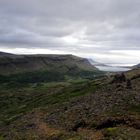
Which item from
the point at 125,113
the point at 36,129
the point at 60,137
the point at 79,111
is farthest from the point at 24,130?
the point at 125,113

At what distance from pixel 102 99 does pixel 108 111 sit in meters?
20.8

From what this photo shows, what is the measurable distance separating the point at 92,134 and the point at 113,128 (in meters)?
4.16

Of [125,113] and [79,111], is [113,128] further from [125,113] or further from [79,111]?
[79,111]

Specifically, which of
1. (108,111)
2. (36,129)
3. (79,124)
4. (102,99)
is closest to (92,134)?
(79,124)

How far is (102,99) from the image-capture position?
10562cm

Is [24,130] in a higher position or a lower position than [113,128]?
lower

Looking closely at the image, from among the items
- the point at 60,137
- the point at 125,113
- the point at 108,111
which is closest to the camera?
the point at 60,137

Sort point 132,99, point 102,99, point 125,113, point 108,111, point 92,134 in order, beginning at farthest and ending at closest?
point 102,99 → point 132,99 → point 108,111 → point 125,113 → point 92,134

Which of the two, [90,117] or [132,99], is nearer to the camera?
[90,117]

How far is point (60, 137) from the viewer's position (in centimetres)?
7312

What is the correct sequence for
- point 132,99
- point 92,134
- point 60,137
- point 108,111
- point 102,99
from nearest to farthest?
point 92,134 → point 60,137 → point 108,111 → point 132,99 → point 102,99

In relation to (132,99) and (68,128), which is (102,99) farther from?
(68,128)

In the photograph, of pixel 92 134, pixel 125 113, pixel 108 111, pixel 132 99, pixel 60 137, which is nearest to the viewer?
pixel 92 134

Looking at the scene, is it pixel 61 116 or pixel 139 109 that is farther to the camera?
pixel 61 116
